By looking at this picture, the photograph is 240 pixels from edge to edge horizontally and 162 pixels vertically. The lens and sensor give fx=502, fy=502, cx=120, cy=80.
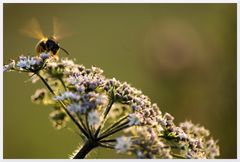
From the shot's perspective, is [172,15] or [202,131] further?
[172,15]

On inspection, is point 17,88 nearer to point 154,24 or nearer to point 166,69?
point 166,69

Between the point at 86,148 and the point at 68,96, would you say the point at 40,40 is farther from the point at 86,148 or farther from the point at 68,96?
the point at 86,148

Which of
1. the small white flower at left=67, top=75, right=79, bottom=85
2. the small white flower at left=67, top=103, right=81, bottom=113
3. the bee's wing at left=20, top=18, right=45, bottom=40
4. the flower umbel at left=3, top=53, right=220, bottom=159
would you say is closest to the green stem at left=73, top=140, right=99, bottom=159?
the flower umbel at left=3, top=53, right=220, bottom=159

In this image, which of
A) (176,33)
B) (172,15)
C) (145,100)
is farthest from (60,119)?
(172,15)

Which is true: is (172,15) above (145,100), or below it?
above

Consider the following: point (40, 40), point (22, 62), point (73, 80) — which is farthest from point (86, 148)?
point (40, 40)

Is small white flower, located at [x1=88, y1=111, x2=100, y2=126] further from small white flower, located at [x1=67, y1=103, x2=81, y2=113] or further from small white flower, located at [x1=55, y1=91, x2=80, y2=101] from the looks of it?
small white flower, located at [x1=55, y1=91, x2=80, y2=101]

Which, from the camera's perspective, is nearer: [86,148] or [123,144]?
[123,144]
